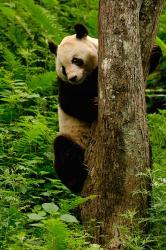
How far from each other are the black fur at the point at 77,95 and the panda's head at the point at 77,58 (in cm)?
7

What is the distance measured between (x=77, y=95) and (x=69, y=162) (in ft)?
2.66

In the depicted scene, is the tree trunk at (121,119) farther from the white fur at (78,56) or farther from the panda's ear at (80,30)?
the panda's ear at (80,30)

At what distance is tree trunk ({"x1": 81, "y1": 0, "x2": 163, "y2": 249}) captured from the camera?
19.1 ft

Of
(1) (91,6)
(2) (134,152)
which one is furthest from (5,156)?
(1) (91,6)

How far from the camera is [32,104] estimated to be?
9.44 m

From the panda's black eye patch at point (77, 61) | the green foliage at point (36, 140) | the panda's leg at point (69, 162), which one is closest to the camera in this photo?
the green foliage at point (36, 140)

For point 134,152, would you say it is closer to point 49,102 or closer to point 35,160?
point 35,160

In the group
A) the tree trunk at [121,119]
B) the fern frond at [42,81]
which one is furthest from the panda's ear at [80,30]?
the fern frond at [42,81]

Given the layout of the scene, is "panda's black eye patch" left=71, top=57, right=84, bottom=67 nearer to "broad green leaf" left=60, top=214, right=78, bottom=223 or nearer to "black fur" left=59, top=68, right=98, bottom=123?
"black fur" left=59, top=68, right=98, bottom=123

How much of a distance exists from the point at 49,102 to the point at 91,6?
3.82 m

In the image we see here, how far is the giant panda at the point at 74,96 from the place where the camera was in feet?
23.0

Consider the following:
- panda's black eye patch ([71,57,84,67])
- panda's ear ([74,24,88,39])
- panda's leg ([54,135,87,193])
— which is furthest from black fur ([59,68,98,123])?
panda's ear ([74,24,88,39])

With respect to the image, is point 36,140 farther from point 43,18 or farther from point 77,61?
point 43,18

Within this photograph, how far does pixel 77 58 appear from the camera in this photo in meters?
7.37
